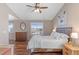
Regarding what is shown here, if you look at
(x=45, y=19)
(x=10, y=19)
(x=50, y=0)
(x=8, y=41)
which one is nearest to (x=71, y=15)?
(x=45, y=19)

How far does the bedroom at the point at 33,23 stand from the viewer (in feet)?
10.4

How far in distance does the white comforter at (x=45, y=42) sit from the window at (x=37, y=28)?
0.55 feet

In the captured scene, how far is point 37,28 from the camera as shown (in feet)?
11.0

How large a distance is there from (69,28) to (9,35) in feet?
4.97

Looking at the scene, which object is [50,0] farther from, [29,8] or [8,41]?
[8,41]

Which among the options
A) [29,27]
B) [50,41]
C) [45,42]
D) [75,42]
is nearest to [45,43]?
[45,42]

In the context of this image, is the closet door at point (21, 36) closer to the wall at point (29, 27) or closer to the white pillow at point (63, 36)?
the wall at point (29, 27)

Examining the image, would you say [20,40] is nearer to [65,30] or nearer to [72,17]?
[65,30]

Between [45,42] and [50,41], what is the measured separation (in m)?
0.16

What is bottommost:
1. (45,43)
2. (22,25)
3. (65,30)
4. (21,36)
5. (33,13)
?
(45,43)

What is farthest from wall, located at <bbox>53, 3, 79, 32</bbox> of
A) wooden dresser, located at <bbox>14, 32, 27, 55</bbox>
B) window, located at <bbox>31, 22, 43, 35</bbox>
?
wooden dresser, located at <bbox>14, 32, 27, 55</bbox>

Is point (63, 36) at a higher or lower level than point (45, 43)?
higher

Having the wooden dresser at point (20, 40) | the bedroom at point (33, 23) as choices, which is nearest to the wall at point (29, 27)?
the bedroom at point (33, 23)

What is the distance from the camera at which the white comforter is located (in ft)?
11.3
